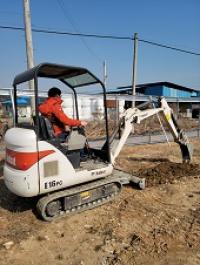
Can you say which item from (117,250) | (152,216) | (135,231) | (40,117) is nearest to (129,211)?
(152,216)

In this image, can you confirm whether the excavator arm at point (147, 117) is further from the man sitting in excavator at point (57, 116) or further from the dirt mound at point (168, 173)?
the man sitting in excavator at point (57, 116)

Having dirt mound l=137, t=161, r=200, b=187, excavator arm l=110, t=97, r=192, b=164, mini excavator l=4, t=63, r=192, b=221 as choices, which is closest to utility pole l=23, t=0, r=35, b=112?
mini excavator l=4, t=63, r=192, b=221

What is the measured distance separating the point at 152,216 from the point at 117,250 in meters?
1.23

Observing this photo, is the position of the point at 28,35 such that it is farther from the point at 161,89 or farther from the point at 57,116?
the point at 161,89

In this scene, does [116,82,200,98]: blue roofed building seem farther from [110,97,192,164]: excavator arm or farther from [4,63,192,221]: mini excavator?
[4,63,192,221]: mini excavator

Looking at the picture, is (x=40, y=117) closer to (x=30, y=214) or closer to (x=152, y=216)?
(x=30, y=214)

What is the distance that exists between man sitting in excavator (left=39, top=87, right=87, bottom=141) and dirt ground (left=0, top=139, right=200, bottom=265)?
4.86ft

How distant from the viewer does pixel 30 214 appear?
17.0 feet

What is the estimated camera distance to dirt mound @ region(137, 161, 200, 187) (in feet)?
22.7

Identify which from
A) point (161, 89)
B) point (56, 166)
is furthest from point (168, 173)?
point (161, 89)

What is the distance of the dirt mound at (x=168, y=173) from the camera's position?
6.92m

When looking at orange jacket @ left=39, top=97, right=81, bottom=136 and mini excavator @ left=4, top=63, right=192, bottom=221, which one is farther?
orange jacket @ left=39, top=97, right=81, bottom=136

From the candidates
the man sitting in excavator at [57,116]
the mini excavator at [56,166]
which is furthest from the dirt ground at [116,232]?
the man sitting in excavator at [57,116]

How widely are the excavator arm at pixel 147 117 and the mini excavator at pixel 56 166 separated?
0.38 meters
